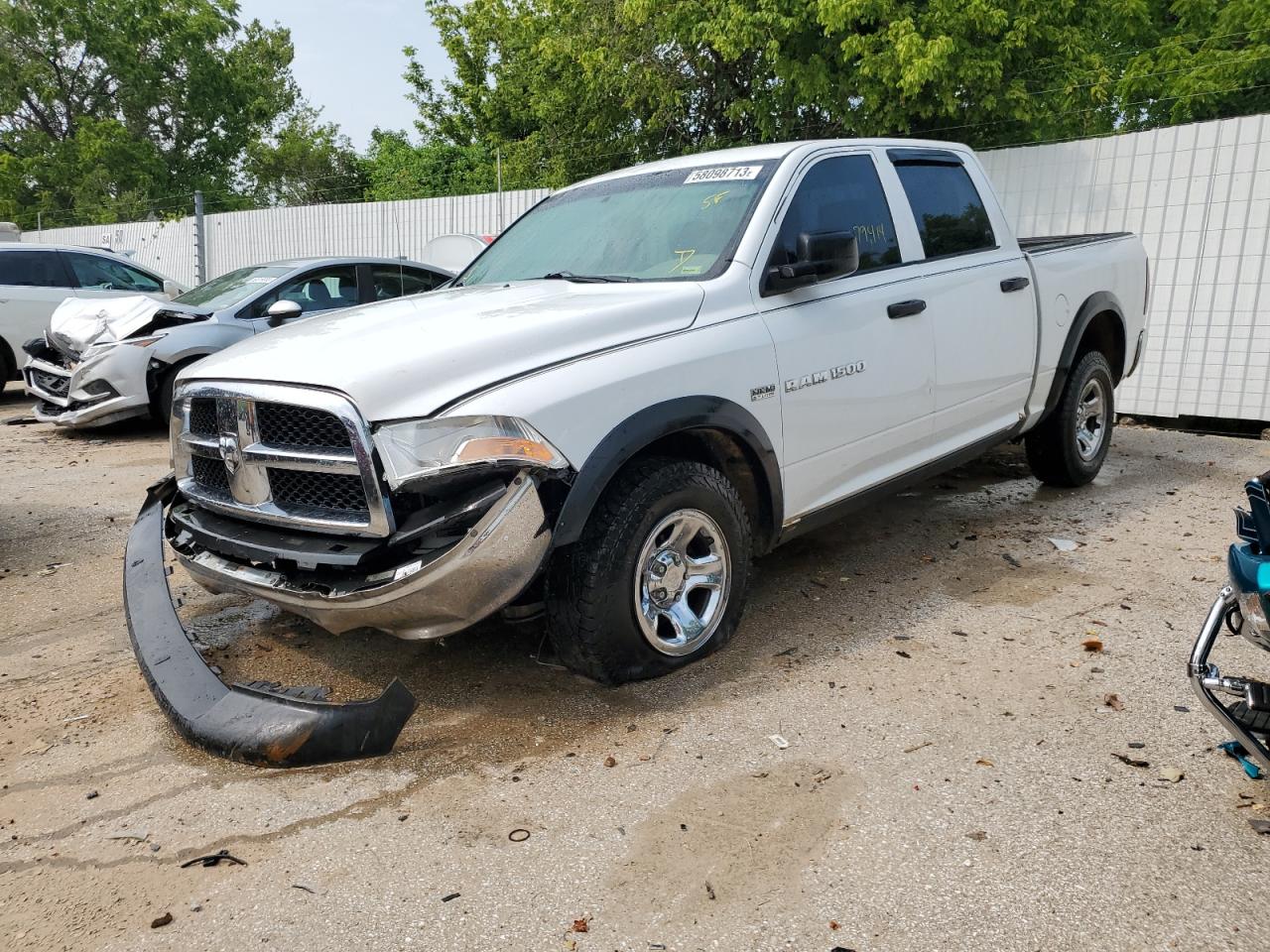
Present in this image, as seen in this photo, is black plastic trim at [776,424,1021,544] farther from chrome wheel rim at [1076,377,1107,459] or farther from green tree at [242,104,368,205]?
green tree at [242,104,368,205]

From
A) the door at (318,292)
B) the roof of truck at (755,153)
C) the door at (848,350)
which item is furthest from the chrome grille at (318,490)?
the door at (318,292)

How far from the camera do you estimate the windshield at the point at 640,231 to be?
4.03 m

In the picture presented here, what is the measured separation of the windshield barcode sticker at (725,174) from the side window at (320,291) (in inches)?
218

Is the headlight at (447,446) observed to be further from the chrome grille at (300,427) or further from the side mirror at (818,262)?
the side mirror at (818,262)

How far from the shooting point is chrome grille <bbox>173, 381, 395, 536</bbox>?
3.06 metres

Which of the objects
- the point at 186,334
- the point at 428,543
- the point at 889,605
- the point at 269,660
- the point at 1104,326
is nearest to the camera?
the point at 428,543

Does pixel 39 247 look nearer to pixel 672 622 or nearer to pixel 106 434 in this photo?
pixel 106 434

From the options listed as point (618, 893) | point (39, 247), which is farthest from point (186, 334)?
point (618, 893)

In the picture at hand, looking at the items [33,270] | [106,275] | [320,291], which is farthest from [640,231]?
[33,270]

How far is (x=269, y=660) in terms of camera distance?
3.98 m

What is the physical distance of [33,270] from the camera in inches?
433

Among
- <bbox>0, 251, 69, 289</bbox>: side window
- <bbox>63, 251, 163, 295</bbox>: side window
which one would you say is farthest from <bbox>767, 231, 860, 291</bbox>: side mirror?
<bbox>0, 251, 69, 289</bbox>: side window

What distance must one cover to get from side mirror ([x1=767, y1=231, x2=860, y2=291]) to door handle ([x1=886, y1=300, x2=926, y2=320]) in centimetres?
48

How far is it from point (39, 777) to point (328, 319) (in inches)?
74.0
